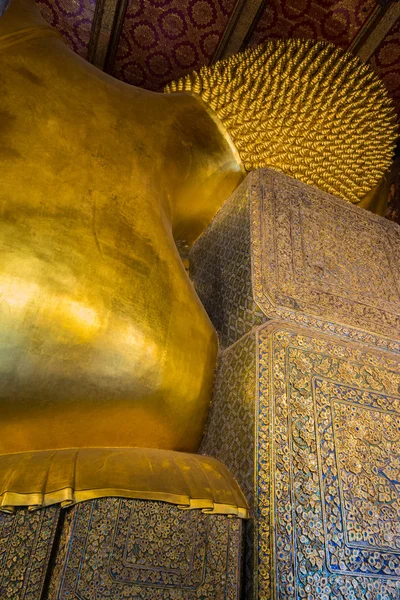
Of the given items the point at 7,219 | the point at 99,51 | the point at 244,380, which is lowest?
the point at 99,51

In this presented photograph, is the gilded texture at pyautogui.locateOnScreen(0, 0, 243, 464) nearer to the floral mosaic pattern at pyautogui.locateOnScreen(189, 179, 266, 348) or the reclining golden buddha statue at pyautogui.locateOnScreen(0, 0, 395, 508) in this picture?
the reclining golden buddha statue at pyautogui.locateOnScreen(0, 0, 395, 508)

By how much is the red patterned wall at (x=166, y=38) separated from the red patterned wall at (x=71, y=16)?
0.61 ft

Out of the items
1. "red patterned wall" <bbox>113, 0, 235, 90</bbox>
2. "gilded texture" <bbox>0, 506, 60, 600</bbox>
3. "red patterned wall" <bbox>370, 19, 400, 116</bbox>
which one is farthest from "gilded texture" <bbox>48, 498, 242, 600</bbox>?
"red patterned wall" <bbox>370, 19, 400, 116</bbox>

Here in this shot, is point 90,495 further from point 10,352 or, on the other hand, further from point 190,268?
point 190,268

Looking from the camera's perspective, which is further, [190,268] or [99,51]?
[99,51]

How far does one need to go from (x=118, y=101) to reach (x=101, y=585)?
1580 mm

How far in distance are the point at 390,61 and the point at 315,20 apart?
19.3 inches

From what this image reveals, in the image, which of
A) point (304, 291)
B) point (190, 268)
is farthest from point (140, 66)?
point (304, 291)

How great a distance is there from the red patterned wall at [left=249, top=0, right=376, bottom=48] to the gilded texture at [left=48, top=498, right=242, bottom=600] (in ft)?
7.89

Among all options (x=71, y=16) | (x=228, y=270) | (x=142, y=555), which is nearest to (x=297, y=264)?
(x=228, y=270)

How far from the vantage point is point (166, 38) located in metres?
2.35

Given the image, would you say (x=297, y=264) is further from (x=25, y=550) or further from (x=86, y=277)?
(x=25, y=550)

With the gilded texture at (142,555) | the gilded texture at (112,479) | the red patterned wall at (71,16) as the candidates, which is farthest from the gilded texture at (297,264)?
the red patterned wall at (71,16)

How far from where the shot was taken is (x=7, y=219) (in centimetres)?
111
